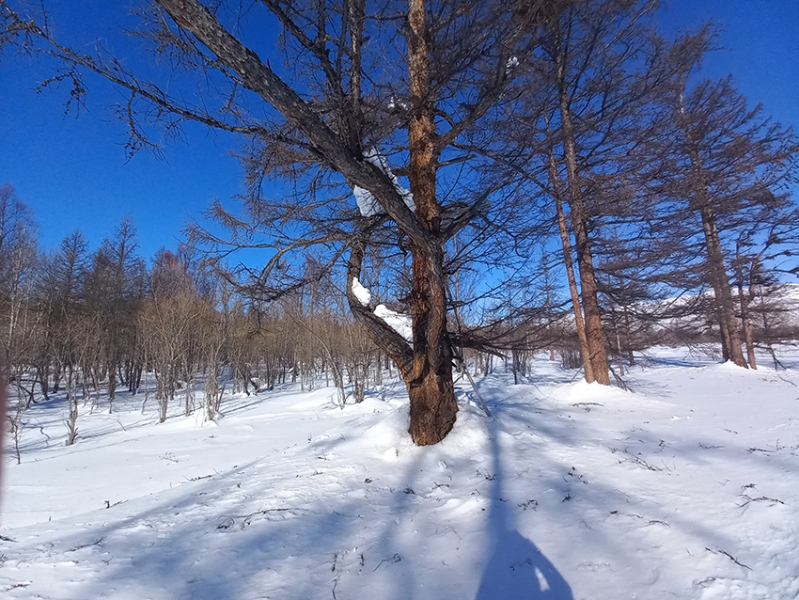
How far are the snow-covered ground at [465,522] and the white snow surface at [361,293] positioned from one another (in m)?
1.61

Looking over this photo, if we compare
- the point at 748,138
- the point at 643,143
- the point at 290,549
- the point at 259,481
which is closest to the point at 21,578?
the point at 290,549

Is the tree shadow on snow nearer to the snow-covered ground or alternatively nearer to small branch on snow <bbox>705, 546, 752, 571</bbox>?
the snow-covered ground

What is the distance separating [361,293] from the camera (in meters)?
5.09

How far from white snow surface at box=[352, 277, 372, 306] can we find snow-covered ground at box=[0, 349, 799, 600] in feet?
5.28

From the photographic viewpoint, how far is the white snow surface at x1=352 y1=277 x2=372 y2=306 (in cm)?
504

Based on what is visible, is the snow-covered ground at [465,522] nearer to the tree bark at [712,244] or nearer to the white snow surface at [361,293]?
the white snow surface at [361,293]

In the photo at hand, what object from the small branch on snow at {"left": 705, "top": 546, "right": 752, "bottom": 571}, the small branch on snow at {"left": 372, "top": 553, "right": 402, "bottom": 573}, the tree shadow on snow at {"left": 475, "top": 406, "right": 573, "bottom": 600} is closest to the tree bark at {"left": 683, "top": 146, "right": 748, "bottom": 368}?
the small branch on snow at {"left": 705, "top": 546, "right": 752, "bottom": 571}

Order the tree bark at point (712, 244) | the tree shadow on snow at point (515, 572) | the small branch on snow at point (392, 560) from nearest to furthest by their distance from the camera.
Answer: the tree shadow on snow at point (515, 572) → the small branch on snow at point (392, 560) → the tree bark at point (712, 244)

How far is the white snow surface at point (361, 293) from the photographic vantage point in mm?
5039

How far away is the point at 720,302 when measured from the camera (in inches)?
392

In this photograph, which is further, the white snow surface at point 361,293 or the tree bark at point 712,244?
the tree bark at point 712,244

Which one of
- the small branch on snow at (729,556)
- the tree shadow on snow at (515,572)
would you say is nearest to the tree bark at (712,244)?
the small branch on snow at (729,556)

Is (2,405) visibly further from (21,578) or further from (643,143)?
(643,143)

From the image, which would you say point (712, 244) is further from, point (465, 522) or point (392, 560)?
point (392, 560)
